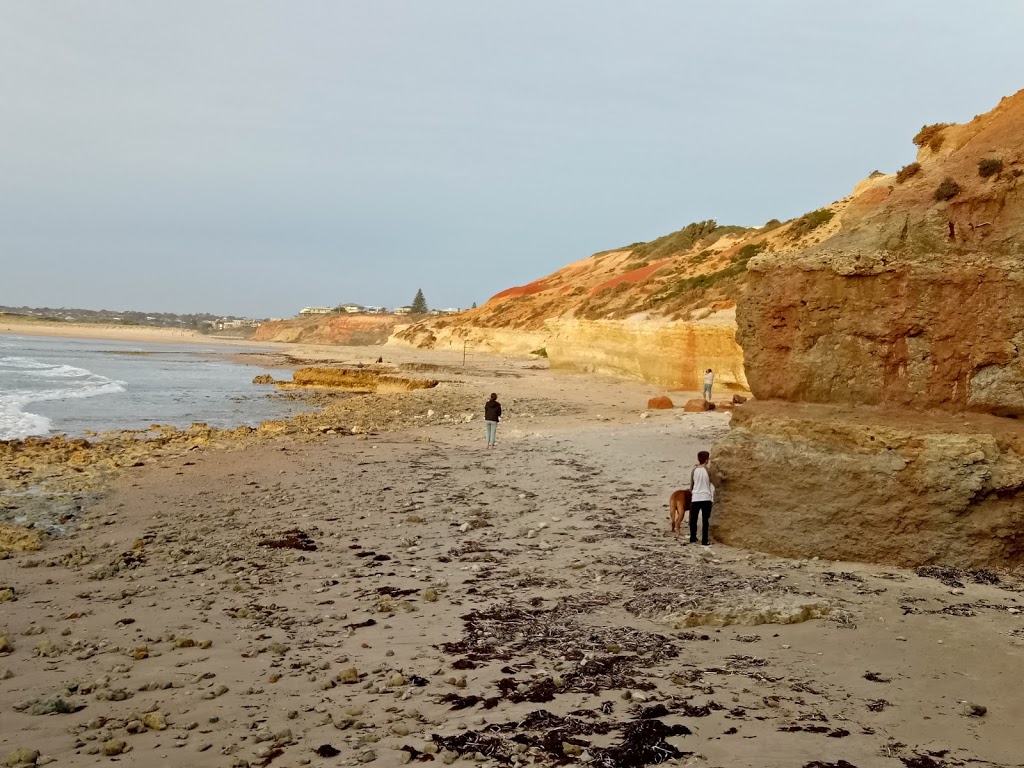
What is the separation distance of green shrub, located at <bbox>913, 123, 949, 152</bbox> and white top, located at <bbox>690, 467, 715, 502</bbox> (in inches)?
641

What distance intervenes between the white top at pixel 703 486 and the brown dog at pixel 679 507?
50 cm

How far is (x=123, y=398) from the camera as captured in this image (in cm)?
3247

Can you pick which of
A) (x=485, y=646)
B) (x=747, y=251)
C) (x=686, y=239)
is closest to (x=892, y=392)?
(x=485, y=646)

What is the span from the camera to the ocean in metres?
24.5

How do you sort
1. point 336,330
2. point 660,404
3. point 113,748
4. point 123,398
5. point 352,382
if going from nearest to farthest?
point 113,748, point 660,404, point 123,398, point 352,382, point 336,330

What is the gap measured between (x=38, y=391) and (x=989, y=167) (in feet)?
120

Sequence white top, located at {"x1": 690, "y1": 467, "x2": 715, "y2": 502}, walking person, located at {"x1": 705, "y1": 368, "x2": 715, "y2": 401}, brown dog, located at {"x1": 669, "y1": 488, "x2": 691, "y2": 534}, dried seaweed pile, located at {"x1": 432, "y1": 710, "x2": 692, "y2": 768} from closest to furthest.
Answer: dried seaweed pile, located at {"x1": 432, "y1": 710, "x2": 692, "y2": 768} < white top, located at {"x1": 690, "y1": 467, "x2": 715, "y2": 502} < brown dog, located at {"x1": 669, "y1": 488, "x2": 691, "y2": 534} < walking person, located at {"x1": 705, "y1": 368, "x2": 715, "y2": 401}

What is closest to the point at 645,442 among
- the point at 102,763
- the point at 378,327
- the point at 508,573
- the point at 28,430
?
the point at 508,573

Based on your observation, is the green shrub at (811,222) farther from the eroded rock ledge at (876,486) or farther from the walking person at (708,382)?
the eroded rock ledge at (876,486)

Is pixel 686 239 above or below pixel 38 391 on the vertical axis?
above

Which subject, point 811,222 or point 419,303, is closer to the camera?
point 811,222

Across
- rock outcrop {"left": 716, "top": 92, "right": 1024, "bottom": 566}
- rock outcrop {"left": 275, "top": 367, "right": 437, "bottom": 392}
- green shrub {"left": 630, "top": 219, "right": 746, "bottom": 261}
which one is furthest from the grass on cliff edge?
rock outcrop {"left": 716, "top": 92, "right": 1024, "bottom": 566}

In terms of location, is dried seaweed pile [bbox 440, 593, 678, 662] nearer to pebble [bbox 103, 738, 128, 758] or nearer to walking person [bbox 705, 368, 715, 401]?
pebble [bbox 103, 738, 128, 758]

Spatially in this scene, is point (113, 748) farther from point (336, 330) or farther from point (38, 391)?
point (336, 330)
